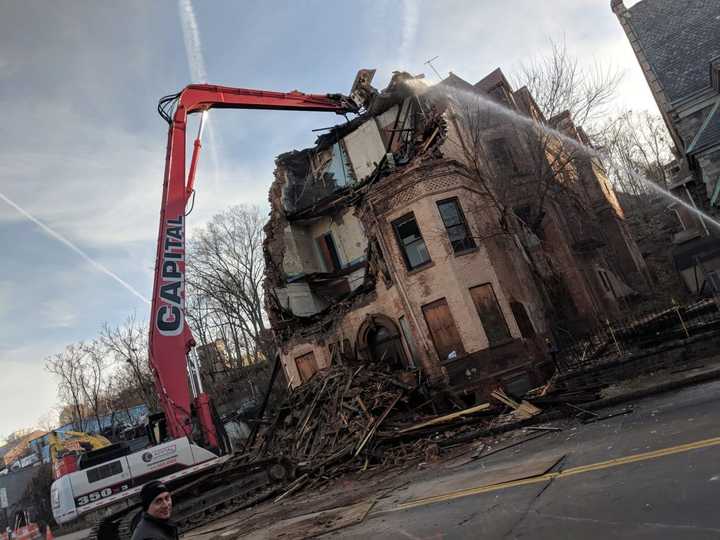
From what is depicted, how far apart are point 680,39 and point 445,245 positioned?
2452cm

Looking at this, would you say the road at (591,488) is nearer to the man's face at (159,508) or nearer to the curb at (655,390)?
the curb at (655,390)

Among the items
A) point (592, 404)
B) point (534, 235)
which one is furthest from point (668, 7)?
point (592, 404)

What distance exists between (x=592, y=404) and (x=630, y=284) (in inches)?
760

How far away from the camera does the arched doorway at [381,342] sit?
61.0 feet

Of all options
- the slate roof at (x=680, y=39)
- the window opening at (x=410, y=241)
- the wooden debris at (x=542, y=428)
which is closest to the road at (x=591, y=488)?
the wooden debris at (x=542, y=428)

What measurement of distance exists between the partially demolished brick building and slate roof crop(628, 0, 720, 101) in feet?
23.8

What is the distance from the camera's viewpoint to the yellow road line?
5608 millimetres

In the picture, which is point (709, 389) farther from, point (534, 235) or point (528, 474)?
point (534, 235)

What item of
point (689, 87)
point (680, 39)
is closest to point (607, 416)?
point (689, 87)

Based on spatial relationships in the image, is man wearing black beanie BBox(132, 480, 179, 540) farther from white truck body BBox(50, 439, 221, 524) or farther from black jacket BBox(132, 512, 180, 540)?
white truck body BBox(50, 439, 221, 524)

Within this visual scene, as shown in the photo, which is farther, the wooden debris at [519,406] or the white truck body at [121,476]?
the white truck body at [121,476]

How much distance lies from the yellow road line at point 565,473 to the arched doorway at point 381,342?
10.9 meters

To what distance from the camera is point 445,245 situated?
54.7 feet

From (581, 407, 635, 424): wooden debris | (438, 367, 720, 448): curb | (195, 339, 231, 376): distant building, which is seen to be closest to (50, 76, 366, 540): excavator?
(438, 367, 720, 448): curb
